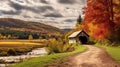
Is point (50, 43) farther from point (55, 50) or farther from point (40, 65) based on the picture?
point (40, 65)

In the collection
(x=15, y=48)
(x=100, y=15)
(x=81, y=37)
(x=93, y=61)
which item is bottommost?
(x=15, y=48)

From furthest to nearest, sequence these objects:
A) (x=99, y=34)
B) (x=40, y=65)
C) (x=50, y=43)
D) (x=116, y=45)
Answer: (x=99, y=34) < (x=116, y=45) < (x=50, y=43) < (x=40, y=65)

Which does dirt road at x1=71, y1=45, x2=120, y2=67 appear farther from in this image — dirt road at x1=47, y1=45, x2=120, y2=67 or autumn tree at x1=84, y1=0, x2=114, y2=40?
autumn tree at x1=84, y1=0, x2=114, y2=40

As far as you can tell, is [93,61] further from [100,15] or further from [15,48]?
[15,48]

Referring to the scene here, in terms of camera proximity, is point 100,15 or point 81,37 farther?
point 81,37

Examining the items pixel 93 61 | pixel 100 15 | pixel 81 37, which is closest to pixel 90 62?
pixel 93 61

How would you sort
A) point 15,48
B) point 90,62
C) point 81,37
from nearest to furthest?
point 90,62, point 81,37, point 15,48

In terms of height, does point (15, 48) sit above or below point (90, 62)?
below

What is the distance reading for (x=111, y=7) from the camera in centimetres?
5638

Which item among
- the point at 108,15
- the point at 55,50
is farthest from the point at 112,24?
the point at 55,50

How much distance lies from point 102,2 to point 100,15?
255cm

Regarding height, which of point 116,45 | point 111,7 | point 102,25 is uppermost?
point 111,7

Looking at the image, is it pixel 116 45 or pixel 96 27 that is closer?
pixel 116 45

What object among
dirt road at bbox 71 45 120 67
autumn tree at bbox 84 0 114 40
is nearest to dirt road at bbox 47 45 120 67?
dirt road at bbox 71 45 120 67
